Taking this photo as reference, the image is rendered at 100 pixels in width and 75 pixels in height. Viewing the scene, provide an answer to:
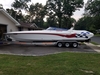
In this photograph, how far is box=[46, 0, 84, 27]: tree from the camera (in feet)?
161

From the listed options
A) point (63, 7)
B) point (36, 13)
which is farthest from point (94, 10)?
point (36, 13)

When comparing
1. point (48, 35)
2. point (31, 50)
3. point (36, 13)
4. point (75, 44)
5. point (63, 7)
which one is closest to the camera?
point (31, 50)

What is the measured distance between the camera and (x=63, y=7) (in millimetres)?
49844

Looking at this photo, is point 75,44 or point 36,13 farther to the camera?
point 36,13

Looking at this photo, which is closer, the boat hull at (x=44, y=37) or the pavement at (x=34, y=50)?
the pavement at (x=34, y=50)

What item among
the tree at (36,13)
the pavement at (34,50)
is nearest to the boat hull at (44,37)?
the pavement at (34,50)

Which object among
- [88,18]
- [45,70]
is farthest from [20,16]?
[45,70]

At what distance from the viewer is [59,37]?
16.8 meters

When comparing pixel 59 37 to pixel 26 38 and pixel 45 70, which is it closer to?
pixel 26 38

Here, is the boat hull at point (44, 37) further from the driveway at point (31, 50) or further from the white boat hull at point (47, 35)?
the driveway at point (31, 50)

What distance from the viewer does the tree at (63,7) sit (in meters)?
49.2

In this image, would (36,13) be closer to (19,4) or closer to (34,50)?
(19,4)

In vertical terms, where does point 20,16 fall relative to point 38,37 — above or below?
above

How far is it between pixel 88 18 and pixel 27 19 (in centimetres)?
2217
